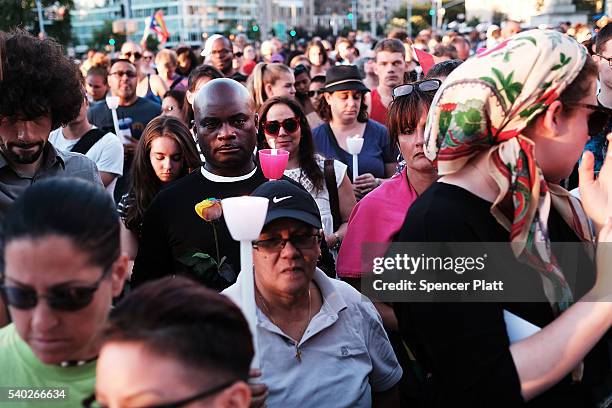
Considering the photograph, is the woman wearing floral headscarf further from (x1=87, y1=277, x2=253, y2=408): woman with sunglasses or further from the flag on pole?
the flag on pole

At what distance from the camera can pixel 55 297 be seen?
76.0 inches

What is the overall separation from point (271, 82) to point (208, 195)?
3.27m

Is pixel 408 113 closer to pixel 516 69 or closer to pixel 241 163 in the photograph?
pixel 241 163

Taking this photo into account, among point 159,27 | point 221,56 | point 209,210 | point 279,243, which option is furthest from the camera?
point 159,27

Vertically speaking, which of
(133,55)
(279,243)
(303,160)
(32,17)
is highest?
(279,243)

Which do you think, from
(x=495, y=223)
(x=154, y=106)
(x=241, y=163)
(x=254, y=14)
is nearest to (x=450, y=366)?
(x=495, y=223)

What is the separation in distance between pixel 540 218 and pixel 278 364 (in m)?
1.17

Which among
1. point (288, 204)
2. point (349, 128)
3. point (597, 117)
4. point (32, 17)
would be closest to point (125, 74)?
point (349, 128)

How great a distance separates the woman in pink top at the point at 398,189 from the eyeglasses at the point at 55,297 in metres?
1.71

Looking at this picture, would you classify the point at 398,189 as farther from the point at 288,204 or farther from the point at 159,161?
the point at 159,161

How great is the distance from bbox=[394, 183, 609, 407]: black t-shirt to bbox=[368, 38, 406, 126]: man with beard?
17.6ft

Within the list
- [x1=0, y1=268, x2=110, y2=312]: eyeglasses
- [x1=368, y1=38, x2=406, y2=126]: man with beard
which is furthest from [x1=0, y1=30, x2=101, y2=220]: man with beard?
[x1=368, y1=38, x2=406, y2=126]: man with beard

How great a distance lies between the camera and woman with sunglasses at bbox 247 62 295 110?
22.4 feet

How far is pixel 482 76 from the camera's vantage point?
6.64ft
